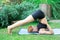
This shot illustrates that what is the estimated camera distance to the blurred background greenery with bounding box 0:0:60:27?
9.30 metres

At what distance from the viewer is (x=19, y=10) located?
10297 millimetres

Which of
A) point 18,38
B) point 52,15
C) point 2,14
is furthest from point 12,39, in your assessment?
point 52,15

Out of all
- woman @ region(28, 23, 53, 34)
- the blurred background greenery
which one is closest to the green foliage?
the blurred background greenery

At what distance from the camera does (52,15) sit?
39.3ft

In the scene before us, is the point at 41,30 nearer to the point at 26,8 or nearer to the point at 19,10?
A: the point at 19,10

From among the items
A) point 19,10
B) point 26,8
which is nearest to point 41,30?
point 19,10

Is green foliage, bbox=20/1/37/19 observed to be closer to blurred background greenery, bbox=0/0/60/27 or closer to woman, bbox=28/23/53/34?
blurred background greenery, bbox=0/0/60/27

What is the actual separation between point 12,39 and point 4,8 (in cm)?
273

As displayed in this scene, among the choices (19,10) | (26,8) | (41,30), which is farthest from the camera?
(26,8)

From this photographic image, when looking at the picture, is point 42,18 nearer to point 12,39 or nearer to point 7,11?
point 12,39

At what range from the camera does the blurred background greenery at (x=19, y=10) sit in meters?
9.30

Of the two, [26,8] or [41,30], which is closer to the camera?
[41,30]

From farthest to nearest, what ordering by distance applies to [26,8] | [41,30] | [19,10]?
[26,8] → [19,10] → [41,30]

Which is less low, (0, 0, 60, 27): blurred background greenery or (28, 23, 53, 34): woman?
(0, 0, 60, 27): blurred background greenery
